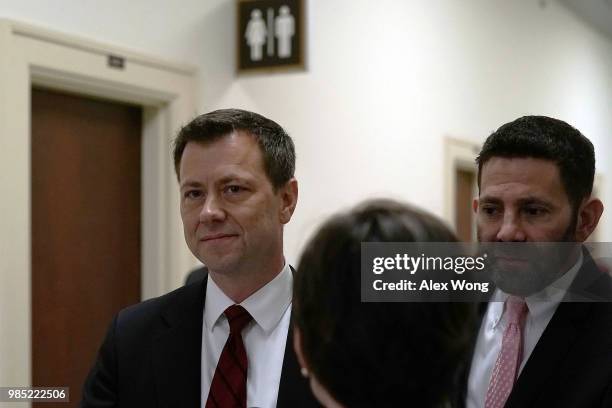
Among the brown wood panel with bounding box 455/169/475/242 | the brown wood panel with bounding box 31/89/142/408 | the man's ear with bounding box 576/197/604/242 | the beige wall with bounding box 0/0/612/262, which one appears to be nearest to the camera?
the man's ear with bounding box 576/197/604/242

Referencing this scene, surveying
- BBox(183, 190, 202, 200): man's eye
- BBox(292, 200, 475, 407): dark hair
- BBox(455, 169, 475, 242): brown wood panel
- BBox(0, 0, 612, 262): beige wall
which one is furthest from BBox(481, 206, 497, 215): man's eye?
BBox(455, 169, 475, 242): brown wood panel

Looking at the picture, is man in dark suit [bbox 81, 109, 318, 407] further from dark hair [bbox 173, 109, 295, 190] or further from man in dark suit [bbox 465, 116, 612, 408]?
man in dark suit [bbox 465, 116, 612, 408]

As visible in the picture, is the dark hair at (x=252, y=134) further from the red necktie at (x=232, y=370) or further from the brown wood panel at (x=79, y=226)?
the brown wood panel at (x=79, y=226)

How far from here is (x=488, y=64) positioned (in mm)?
4469

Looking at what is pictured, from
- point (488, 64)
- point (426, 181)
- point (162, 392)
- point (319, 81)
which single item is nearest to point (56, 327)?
point (162, 392)

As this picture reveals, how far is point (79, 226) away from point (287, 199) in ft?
4.26

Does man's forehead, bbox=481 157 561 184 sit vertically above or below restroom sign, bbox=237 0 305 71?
below

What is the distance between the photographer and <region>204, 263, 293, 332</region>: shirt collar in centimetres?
131

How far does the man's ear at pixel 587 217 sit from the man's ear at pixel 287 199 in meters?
0.58

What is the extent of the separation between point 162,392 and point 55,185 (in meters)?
1.38

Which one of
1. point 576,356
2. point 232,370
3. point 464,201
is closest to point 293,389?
point 232,370

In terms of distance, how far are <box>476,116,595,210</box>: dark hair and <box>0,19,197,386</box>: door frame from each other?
1.56m

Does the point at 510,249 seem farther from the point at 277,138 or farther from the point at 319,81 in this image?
the point at 319,81

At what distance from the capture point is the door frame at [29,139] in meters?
2.14
